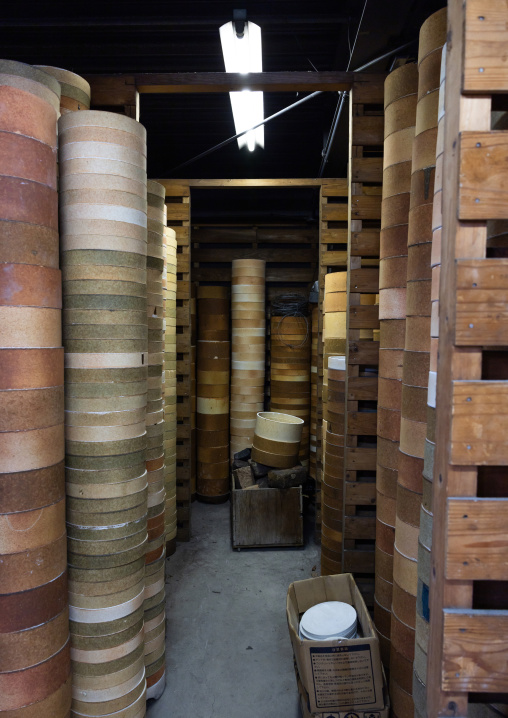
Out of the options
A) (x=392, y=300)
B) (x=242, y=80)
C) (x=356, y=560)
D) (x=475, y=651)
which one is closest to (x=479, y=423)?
(x=475, y=651)

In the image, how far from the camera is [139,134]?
2660 millimetres

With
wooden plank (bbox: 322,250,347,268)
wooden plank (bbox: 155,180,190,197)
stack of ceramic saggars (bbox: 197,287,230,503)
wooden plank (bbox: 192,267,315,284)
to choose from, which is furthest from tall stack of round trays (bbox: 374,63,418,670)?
wooden plank (bbox: 192,267,315,284)

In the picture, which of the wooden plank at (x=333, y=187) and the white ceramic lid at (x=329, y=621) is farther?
the wooden plank at (x=333, y=187)

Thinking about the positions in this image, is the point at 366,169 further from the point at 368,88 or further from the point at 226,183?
the point at 226,183

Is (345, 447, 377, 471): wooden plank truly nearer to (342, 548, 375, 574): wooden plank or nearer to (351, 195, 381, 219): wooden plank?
(342, 548, 375, 574): wooden plank

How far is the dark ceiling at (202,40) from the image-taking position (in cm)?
378

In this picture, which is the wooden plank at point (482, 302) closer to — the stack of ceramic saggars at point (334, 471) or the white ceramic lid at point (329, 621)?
the white ceramic lid at point (329, 621)

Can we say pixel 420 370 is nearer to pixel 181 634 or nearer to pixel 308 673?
pixel 308 673

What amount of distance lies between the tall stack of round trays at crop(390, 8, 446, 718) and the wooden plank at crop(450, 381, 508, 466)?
39.1 inches

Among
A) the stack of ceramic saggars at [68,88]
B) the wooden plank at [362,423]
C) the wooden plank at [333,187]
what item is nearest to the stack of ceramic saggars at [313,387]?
the wooden plank at [333,187]

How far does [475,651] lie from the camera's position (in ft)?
4.53

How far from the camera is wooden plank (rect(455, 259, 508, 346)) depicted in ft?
4.48

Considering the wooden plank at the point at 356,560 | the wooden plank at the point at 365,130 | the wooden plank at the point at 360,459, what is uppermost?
the wooden plank at the point at 365,130

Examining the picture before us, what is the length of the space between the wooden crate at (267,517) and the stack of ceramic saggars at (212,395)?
1.43 meters
